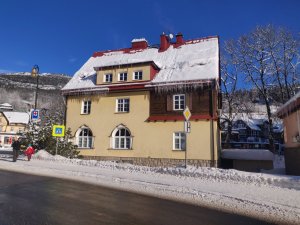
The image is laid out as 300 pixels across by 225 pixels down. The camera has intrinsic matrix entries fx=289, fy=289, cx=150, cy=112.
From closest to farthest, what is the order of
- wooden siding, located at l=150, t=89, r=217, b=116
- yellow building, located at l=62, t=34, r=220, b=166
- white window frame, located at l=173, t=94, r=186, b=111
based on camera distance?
1. yellow building, located at l=62, t=34, r=220, b=166
2. wooden siding, located at l=150, t=89, r=217, b=116
3. white window frame, located at l=173, t=94, r=186, b=111

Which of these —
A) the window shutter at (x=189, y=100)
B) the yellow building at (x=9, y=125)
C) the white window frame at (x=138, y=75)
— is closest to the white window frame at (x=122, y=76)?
the white window frame at (x=138, y=75)

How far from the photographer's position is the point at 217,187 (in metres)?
10.9

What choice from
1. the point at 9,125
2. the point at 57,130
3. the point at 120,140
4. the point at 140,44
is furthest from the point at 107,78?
the point at 9,125

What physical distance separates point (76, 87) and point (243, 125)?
49.1m

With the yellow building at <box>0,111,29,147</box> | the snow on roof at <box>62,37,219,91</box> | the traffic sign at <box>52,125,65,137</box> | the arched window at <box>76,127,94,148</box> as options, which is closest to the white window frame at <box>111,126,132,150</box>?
the arched window at <box>76,127,94,148</box>

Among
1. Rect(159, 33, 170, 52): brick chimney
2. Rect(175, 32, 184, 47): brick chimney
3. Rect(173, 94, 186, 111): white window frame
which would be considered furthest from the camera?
Rect(175, 32, 184, 47): brick chimney

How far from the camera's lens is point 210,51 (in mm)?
24938

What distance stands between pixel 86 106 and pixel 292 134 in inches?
655

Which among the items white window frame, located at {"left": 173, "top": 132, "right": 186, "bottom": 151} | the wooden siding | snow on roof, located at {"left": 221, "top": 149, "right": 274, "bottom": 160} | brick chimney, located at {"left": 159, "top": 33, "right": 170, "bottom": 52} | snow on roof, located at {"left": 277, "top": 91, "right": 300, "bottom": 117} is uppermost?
brick chimney, located at {"left": 159, "top": 33, "right": 170, "bottom": 52}

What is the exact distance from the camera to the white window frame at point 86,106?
2550cm

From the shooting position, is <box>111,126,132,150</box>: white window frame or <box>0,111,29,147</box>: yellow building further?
<box>0,111,29,147</box>: yellow building

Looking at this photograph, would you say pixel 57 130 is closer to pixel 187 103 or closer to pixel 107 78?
pixel 107 78

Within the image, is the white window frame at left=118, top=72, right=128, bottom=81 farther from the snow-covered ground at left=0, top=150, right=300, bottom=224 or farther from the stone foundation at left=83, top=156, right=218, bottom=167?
the snow-covered ground at left=0, top=150, right=300, bottom=224

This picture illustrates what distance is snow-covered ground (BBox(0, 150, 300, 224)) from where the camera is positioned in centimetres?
797
